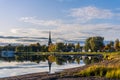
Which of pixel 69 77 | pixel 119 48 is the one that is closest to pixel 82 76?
pixel 69 77

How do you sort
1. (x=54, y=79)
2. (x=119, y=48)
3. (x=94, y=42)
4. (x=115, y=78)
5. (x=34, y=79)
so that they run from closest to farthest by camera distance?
(x=115, y=78) → (x=54, y=79) → (x=34, y=79) → (x=119, y=48) → (x=94, y=42)

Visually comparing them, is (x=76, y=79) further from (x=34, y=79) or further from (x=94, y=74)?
(x=34, y=79)

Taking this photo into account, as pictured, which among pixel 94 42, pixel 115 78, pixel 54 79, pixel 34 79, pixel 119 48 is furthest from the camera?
pixel 94 42

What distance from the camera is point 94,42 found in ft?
Result: 647

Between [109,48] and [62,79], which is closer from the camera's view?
[62,79]

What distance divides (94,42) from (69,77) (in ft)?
556

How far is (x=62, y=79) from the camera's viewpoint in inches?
1078

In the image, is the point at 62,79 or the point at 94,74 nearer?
the point at 62,79

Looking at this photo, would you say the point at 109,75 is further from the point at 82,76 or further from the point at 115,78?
the point at 82,76

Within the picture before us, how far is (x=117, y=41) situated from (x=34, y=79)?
15514cm

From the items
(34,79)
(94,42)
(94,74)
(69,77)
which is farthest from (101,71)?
(94,42)

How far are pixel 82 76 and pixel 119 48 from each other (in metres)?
151

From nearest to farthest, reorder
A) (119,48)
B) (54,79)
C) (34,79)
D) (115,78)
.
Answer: (115,78)
(54,79)
(34,79)
(119,48)

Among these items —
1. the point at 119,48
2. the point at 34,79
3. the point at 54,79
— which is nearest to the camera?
the point at 54,79
